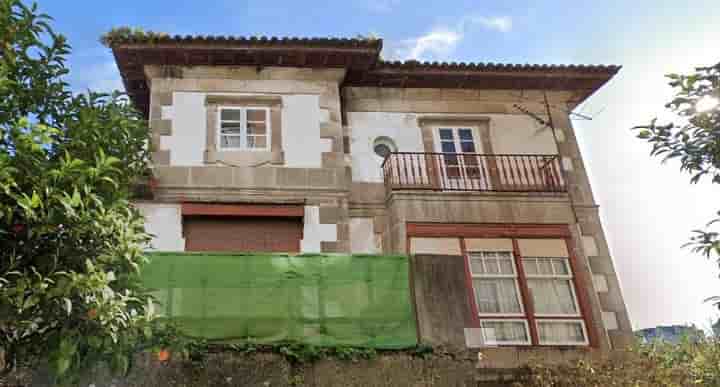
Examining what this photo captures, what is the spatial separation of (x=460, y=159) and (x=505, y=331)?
3336mm

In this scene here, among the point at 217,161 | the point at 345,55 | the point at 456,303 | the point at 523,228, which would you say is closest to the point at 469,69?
the point at 345,55

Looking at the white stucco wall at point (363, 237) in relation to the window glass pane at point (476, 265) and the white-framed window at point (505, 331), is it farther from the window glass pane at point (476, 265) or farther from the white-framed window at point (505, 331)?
the white-framed window at point (505, 331)

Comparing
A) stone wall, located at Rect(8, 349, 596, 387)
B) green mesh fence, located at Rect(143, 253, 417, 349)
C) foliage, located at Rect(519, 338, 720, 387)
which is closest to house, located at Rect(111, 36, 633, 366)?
foliage, located at Rect(519, 338, 720, 387)

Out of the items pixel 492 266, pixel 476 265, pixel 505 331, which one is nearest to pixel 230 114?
pixel 476 265

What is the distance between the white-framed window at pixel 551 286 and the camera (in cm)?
963

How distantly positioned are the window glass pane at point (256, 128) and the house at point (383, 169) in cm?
4

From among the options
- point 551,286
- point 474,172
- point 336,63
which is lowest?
point 551,286

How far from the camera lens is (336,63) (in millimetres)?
10812

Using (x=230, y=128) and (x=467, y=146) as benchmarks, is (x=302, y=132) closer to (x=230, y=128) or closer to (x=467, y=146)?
(x=230, y=128)

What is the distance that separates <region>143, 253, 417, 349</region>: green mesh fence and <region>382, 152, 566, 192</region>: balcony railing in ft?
11.4

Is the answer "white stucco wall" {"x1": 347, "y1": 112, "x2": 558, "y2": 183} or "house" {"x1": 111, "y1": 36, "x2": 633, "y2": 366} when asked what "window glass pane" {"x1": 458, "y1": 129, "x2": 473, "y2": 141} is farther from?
"white stucco wall" {"x1": 347, "y1": 112, "x2": 558, "y2": 183}

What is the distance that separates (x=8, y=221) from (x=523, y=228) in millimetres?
8153

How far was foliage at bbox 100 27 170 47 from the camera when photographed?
10055 millimetres

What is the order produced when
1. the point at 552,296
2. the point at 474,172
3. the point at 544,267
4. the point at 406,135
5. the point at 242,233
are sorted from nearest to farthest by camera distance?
the point at 242,233 → the point at 552,296 → the point at 544,267 → the point at 474,172 → the point at 406,135
